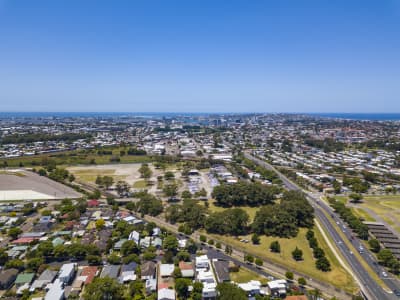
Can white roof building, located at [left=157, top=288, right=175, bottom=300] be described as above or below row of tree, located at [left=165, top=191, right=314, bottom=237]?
below

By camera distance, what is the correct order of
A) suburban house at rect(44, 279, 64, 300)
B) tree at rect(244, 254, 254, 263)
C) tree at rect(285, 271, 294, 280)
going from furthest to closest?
tree at rect(244, 254, 254, 263), tree at rect(285, 271, 294, 280), suburban house at rect(44, 279, 64, 300)

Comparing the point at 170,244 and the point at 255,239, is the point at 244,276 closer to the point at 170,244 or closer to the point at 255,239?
the point at 255,239

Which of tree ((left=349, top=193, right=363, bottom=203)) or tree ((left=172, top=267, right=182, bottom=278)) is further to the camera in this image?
tree ((left=349, top=193, right=363, bottom=203))

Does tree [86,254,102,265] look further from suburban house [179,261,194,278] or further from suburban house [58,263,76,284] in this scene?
suburban house [179,261,194,278]

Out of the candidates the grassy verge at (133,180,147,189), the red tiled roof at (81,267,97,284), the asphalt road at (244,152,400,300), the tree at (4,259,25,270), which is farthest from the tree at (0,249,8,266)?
the asphalt road at (244,152,400,300)

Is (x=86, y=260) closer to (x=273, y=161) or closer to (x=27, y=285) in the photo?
(x=27, y=285)

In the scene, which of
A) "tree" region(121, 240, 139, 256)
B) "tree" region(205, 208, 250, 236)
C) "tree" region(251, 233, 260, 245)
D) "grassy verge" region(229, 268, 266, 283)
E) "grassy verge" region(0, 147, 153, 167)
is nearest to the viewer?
"grassy verge" region(229, 268, 266, 283)

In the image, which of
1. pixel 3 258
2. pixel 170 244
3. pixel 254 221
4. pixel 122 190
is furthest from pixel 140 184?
pixel 3 258
